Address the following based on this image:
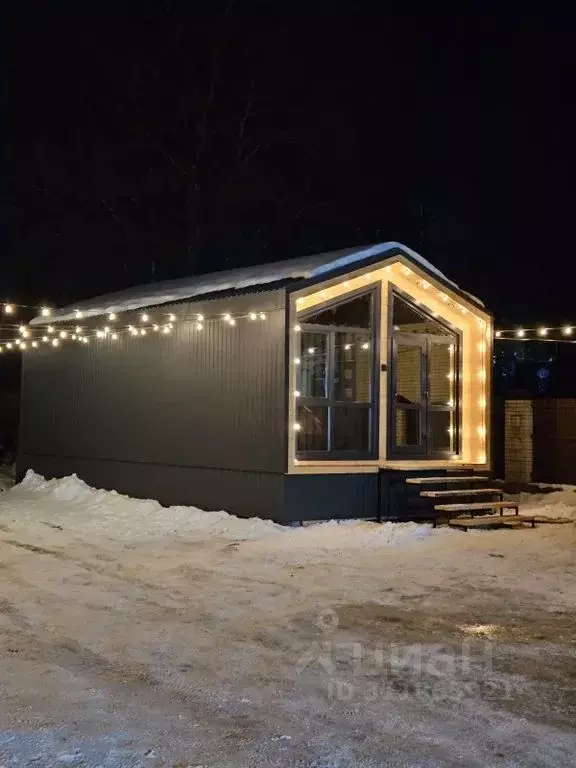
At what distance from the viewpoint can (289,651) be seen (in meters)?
6.03

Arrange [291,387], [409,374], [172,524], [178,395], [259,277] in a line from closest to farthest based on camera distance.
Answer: [291,387]
[172,524]
[259,277]
[178,395]
[409,374]

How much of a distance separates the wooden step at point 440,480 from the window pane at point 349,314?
97.8 inches

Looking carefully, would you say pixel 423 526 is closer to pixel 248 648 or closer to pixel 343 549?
pixel 343 549

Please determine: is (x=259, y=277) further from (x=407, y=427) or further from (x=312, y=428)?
(x=407, y=427)

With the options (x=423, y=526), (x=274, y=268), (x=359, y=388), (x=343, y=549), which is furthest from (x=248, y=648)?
(x=274, y=268)

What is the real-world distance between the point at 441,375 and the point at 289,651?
931 centimetres

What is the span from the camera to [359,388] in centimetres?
1323

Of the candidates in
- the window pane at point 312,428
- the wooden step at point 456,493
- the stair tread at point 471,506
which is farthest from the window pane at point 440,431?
the window pane at point 312,428

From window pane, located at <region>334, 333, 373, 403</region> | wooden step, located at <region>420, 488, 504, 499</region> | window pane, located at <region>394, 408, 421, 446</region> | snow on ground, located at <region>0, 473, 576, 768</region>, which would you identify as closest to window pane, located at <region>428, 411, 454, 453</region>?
window pane, located at <region>394, 408, 421, 446</region>

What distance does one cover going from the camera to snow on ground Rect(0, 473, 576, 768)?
4289mm

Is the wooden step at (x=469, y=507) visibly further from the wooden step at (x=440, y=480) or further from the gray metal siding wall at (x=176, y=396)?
the gray metal siding wall at (x=176, y=396)

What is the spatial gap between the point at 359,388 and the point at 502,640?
708 cm

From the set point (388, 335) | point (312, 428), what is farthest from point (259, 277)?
point (312, 428)

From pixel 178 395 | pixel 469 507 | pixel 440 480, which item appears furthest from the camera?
pixel 178 395
